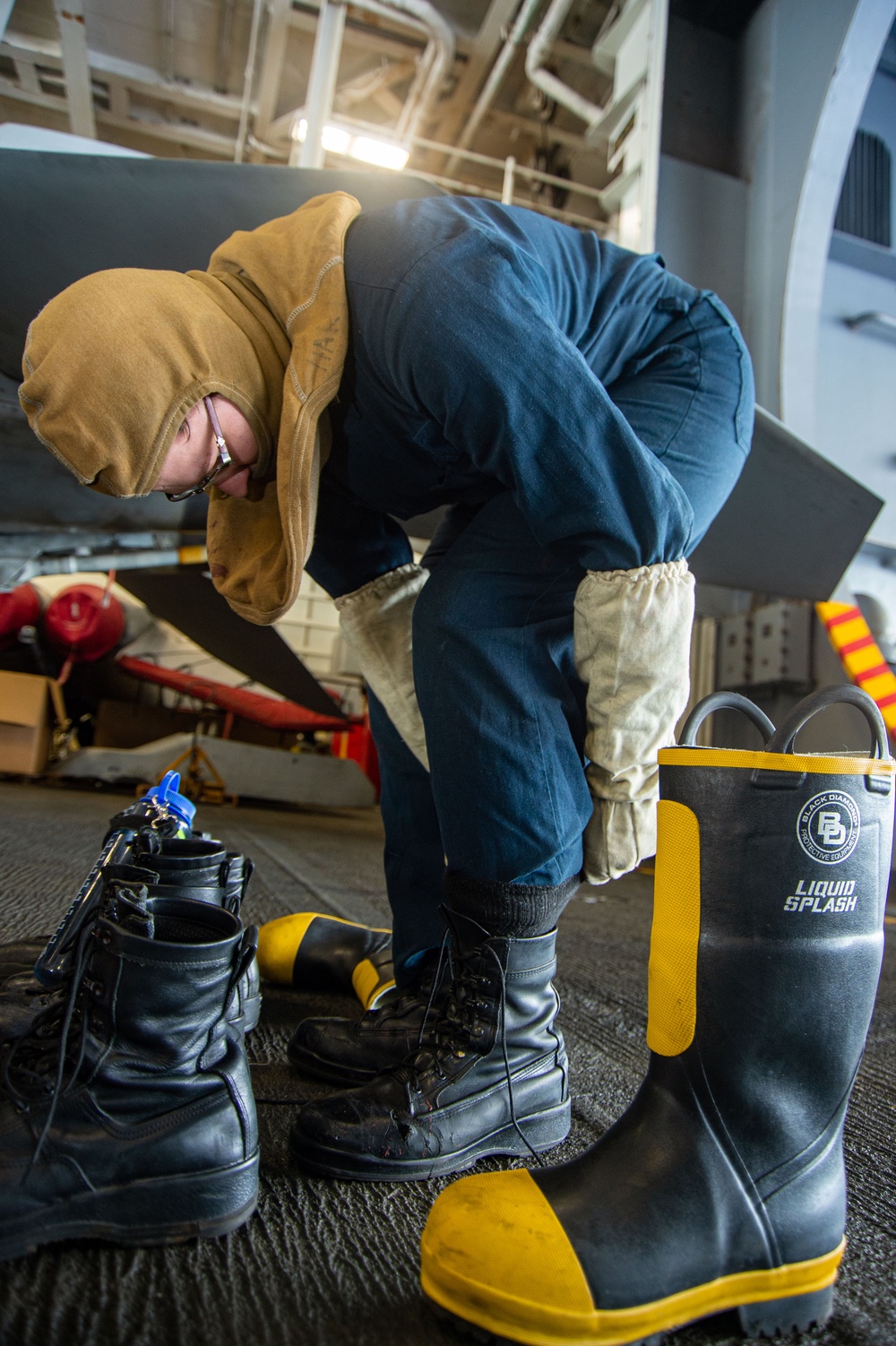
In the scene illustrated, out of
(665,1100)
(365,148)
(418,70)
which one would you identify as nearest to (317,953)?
(665,1100)

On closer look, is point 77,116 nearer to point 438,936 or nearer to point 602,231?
point 602,231

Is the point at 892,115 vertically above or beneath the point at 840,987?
above

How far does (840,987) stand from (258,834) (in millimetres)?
2883

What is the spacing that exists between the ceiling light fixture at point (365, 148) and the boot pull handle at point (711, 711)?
181 inches

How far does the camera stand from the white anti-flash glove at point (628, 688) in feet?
2.25

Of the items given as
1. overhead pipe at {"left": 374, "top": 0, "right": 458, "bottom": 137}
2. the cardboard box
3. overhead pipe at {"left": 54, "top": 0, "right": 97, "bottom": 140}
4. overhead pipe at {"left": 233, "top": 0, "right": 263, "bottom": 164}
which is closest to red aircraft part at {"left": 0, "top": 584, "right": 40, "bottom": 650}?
the cardboard box

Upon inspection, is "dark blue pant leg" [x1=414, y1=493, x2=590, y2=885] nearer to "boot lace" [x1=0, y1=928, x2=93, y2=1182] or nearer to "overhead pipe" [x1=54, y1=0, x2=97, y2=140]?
"boot lace" [x1=0, y1=928, x2=93, y2=1182]

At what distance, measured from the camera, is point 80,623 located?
5.53 m

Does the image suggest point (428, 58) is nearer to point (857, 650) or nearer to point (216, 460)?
point (857, 650)

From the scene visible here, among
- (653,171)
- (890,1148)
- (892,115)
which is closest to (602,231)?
(892,115)

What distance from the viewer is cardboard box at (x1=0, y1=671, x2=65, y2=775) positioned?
449 centimetres

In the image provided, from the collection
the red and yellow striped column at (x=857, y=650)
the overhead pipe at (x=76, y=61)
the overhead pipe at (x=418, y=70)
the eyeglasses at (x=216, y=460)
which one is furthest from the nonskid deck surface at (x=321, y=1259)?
the overhead pipe at (x=76, y=61)

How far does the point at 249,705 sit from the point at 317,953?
4282mm

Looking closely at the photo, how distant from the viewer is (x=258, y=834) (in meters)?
3.13
